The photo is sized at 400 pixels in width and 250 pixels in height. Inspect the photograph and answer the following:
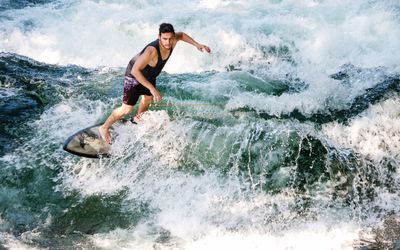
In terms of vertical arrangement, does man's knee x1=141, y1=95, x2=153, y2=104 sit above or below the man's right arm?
below

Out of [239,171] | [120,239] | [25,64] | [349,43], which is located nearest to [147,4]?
[25,64]

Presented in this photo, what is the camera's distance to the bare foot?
6090 mm

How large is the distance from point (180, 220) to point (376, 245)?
2112 millimetres

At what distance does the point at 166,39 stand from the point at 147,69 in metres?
0.51

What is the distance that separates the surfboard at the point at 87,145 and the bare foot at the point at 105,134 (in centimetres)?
4

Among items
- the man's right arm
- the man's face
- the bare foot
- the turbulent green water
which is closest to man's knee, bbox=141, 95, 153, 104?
the turbulent green water

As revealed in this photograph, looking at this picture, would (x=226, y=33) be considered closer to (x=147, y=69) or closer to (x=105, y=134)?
(x=105, y=134)

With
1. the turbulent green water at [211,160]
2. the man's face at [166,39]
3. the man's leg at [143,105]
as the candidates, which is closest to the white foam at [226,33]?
the turbulent green water at [211,160]

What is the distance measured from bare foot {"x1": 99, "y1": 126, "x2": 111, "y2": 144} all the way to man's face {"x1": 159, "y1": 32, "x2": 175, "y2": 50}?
1.57 metres

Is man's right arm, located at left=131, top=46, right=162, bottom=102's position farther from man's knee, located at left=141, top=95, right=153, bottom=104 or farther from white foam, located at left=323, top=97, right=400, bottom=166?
white foam, located at left=323, top=97, right=400, bottom=166

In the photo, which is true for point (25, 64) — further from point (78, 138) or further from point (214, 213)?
point (214, 213)

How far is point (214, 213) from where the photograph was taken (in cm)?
531

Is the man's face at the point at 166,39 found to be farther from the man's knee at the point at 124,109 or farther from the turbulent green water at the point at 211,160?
the turbulent green water at the point at 211,160

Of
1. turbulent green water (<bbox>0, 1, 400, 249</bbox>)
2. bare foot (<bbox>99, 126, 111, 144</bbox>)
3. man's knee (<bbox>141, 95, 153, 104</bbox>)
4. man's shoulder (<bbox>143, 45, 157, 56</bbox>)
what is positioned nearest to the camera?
turbulent green water (<bbox>0, 1, 400, 249</bbox>)
